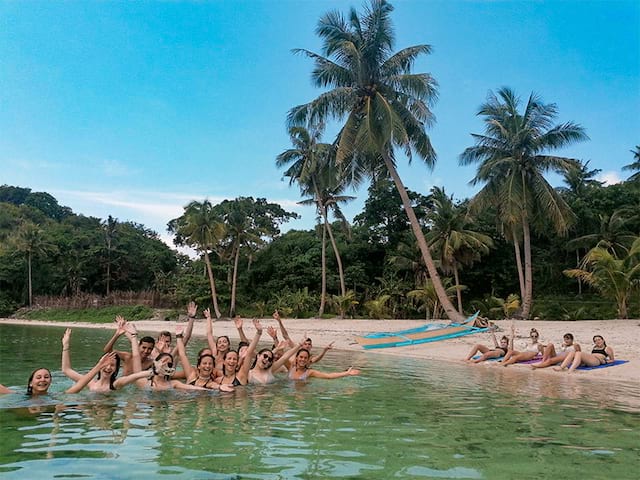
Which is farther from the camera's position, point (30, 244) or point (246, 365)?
point (30, 244)

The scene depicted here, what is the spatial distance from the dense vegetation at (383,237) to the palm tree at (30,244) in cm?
24

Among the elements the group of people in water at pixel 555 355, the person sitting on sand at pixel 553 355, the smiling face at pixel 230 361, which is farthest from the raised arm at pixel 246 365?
the person sitting on sand at pixel 553 355

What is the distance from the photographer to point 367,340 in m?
19.1

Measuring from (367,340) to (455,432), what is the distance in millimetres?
13158

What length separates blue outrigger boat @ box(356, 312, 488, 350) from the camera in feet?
60.5

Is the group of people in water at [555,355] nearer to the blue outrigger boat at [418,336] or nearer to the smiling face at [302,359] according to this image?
the blue outrigger boat at [418,336]

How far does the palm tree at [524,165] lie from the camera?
25359 millimetres

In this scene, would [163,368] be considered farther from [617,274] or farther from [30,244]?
[30,244]

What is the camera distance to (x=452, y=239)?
30172 millimetres

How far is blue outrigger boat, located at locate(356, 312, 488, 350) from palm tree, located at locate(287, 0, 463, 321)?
195cm

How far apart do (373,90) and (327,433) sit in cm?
1876

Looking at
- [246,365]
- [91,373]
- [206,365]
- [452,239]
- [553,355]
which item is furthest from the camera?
[452,239]

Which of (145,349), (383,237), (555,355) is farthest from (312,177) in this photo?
(145,349)

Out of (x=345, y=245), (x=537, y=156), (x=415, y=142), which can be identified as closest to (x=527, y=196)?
(x=537, y=156)
